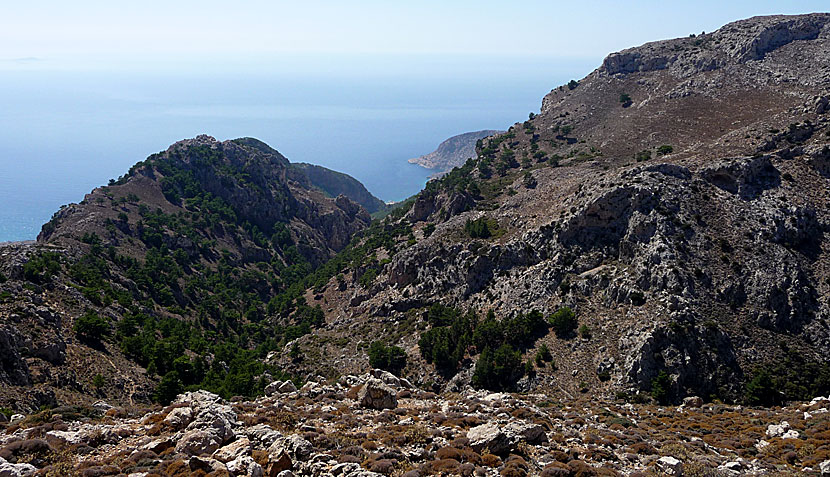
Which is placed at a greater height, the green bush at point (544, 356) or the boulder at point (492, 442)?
the boulder at point (492, 442)

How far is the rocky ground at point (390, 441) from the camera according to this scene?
20.1 meters

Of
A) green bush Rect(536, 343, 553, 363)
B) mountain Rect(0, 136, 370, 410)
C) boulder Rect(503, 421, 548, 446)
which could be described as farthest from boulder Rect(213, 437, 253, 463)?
green bush Rect(536, 343, 553, 363)

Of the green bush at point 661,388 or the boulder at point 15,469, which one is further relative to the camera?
the green bush at point 661,388

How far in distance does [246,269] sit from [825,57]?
143 meters

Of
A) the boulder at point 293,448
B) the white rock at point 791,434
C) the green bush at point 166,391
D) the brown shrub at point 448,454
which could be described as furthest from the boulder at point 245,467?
the green bush at point 166,391

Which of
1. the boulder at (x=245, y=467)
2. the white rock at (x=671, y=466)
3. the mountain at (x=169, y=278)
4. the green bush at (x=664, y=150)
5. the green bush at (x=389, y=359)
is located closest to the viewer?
the boulder at (x=245, y=467)

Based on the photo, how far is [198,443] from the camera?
70.5 feet

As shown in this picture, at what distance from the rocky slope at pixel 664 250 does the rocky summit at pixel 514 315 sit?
0.32m

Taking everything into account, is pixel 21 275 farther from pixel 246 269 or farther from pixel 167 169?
pixel 167 169

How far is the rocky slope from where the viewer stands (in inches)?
1864

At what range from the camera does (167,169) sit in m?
146

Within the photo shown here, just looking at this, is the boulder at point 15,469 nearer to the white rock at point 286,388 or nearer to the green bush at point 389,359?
the white rock at point 286,388

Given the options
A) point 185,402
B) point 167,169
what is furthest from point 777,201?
point 167,169

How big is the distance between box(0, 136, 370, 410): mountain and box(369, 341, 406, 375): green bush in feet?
49.6
